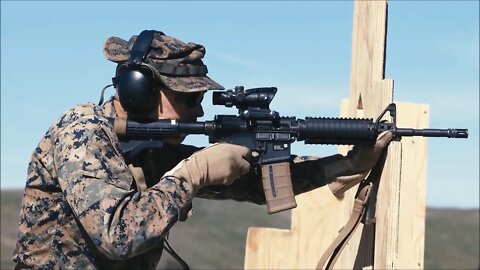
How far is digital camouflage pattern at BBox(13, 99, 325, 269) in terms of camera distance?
198 inches

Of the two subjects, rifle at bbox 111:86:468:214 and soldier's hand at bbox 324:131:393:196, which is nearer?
rifle at bbox 111:86:468:214

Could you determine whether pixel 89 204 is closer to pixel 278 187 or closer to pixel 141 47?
pixel 141 47

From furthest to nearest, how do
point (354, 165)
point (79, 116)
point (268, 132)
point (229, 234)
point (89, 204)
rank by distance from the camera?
point (229, 234)
point (354, 165)
point (268, 132)
point (79, 116)
point (89, 204)

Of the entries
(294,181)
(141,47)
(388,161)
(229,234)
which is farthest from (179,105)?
(229,234)

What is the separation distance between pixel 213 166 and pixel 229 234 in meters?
36.1

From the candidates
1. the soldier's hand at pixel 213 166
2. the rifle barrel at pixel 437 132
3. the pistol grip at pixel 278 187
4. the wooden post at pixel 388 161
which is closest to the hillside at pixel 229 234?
the wooden post at pixel 388 161

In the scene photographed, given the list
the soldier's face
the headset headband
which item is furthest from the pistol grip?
the headset headband

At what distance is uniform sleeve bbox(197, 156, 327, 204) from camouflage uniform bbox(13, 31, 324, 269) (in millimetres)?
744

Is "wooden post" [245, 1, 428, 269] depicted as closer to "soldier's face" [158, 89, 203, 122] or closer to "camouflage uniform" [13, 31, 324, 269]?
"soldier's face" [158, 89, 203, 122]

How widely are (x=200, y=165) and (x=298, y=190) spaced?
1.07m

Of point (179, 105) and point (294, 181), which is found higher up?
point (179, 105)

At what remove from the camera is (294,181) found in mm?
6215

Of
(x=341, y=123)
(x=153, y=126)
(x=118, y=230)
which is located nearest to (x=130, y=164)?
(x=153, y=126)

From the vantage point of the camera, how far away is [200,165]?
533 cm
